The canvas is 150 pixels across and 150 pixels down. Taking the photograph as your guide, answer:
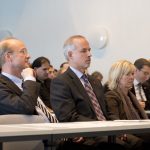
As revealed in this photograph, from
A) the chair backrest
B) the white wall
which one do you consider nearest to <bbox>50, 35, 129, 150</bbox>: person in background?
the chair backrest

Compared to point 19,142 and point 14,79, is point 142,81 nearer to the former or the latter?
point 14,79

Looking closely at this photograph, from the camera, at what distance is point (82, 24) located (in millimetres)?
6934

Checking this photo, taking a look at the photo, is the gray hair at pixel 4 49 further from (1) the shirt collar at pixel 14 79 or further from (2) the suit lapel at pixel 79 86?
(2) the suit lapel at pixel 79 86

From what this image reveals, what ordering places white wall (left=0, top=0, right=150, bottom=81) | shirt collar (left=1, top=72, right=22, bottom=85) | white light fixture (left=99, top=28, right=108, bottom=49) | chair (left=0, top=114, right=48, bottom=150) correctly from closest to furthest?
chair (left=0, top=114, right=48, bottom=150) → shirt collar (left=1, top=72, right=22, bottom=85) → white wall (left=0, top=0, right=150, bottom=81) → white light fixture (left=99, top=28, right=108, bottom=49)

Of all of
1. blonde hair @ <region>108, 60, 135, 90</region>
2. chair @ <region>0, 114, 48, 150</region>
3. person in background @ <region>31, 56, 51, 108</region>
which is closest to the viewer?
chair @ <region>0, 114, 48, 150</region>

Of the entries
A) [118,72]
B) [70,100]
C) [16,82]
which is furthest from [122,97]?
[16,82]

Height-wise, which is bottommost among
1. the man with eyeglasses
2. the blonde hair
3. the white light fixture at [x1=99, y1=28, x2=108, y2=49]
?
the man with eyeglasses

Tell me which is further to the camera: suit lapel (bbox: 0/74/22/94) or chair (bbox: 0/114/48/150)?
suit lapel (bbox: 0/74/22/94)

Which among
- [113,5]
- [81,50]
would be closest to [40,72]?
[81,50]

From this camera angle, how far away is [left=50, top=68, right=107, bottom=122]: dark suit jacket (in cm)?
268

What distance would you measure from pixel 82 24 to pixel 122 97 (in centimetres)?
393

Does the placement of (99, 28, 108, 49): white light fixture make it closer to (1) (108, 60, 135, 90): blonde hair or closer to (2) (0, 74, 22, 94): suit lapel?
(1) (108, 60, 135, 90): blonde hair

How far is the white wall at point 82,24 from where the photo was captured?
6199mm

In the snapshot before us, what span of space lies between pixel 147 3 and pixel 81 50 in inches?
133
